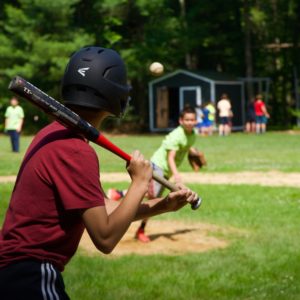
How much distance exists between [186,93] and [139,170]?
37.3 meters

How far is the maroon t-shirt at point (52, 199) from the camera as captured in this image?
9.93 ft

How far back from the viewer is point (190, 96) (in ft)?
132

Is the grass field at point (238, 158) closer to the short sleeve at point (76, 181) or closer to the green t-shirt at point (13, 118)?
the green t-shirt at point (13, 118)

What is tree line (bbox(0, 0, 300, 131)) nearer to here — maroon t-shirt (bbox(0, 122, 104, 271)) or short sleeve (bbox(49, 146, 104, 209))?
maroon t-shirt (bbox(0, 122, 104, 271))

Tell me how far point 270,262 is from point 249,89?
35.1 metres

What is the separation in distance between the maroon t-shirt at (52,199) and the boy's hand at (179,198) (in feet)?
2.12

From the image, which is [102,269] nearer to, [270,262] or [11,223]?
[270,262]

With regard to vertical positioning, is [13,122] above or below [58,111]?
below

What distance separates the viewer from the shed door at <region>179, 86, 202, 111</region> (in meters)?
39.6

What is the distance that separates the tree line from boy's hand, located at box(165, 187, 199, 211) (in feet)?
113

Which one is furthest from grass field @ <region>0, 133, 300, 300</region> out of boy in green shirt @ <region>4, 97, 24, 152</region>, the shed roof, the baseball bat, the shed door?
the shed roof

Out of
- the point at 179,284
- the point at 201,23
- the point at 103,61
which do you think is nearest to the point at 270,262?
the point at 179,284

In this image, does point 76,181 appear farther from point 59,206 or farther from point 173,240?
point 173,240

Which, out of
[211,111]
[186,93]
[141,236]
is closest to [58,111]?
[141,236]
